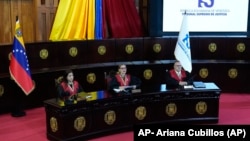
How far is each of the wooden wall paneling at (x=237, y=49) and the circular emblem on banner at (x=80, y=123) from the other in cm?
437

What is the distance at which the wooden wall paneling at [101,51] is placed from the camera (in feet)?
25.8

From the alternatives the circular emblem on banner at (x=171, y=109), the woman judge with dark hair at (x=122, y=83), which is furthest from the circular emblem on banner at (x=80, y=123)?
the circular emblem on banner at (x=171, y=109)

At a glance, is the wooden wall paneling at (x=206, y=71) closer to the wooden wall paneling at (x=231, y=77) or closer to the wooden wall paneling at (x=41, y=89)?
the wooden wall paneling at (x=231, y=77)

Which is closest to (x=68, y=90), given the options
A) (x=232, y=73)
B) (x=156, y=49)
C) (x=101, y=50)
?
(x=101, y=50)

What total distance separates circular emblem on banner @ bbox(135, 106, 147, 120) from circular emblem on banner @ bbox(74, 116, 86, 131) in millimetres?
944

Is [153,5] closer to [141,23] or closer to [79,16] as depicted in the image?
[141,23]

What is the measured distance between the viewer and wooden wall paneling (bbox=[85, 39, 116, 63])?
310 inches

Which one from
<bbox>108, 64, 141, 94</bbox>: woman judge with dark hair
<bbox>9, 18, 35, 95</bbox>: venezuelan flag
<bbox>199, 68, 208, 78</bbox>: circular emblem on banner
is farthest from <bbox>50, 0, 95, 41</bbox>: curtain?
<bbox>199, 68, 208, 78</bbox>: circular emblem on banner

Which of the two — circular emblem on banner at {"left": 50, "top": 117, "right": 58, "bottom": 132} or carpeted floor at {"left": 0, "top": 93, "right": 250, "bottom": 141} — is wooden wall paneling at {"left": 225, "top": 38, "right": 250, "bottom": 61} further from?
circular emblem on banner at {"left": 50, "top": 117, "right": 58, "bottom": 132}

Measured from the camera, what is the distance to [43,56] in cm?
725

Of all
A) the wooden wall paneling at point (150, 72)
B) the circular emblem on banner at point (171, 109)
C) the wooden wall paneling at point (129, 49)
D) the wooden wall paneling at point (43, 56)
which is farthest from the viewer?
the wooden wall paneling at point (150, 72)

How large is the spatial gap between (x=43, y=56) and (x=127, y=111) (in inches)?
88.8

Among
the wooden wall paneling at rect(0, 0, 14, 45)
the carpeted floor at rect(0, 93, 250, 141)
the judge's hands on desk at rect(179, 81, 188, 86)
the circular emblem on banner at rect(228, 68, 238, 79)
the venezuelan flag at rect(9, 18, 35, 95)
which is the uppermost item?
the wooden wall paneling at rect(0, 0, 14, 45)

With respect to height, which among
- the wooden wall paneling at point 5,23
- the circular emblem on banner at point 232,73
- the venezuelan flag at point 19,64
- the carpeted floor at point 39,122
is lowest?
the carpeted floor at point 39,122
